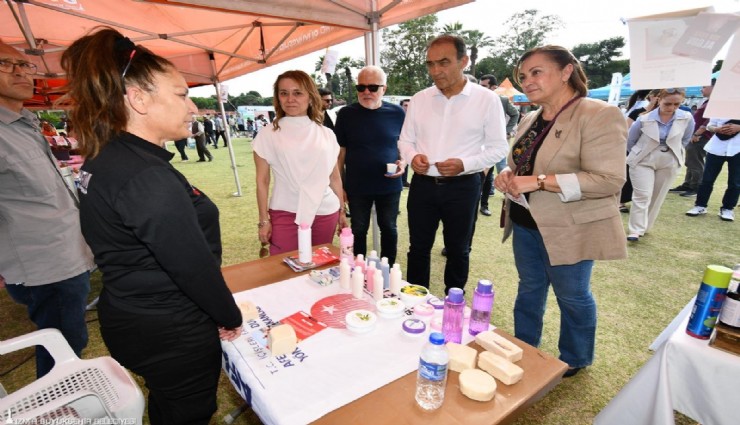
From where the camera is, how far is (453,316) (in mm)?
1197

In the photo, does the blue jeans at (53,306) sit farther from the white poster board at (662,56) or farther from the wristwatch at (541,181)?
the white poster board at (662,56)

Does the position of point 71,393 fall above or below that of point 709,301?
below

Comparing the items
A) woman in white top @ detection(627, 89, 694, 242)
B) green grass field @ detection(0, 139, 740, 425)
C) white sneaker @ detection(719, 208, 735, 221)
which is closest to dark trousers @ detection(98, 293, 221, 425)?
green grass field @ detection(0, 139, 740, 425)

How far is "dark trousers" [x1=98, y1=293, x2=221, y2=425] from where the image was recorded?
0.99m

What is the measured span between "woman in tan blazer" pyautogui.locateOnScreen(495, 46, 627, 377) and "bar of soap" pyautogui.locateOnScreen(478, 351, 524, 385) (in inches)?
29.7

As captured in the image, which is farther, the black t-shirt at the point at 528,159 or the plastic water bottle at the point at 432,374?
the black t-shirt at the point at 528,159

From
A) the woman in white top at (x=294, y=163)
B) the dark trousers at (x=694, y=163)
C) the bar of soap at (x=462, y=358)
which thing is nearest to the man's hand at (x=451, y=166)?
the woman in white top at (x=294, y=163)

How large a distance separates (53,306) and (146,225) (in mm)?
1414

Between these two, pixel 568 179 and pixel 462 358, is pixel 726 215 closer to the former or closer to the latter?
pixel 568 179

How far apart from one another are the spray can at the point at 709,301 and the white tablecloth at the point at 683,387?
0.12 ft

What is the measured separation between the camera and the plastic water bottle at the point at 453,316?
1.17 metres

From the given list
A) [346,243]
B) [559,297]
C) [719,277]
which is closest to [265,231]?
[346,243]

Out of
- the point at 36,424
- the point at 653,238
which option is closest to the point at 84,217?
the point at 36,424

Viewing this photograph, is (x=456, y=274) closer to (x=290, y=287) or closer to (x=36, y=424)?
(x=290, y=287)
